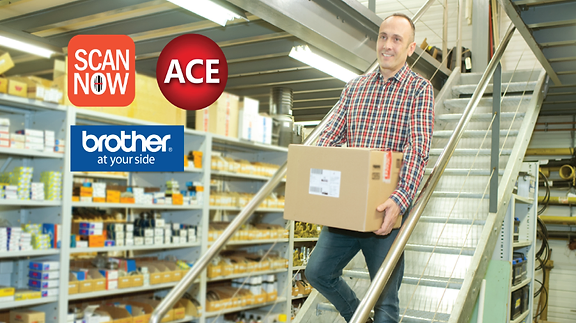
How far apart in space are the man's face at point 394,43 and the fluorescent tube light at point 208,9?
1648 millimetres

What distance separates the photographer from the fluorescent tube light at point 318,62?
14.0 feet

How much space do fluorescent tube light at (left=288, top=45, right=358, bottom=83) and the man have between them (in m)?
2.28

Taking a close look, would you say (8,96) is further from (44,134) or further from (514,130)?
(514,130)

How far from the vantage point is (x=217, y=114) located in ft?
16.0

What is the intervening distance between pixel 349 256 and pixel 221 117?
10.5ft

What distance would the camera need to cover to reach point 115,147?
145 inches

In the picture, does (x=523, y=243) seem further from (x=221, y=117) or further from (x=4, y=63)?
(x=4, y=63)

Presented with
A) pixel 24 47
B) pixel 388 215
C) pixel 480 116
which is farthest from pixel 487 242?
pixel 24 47

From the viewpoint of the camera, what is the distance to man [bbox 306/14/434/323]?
1.87m

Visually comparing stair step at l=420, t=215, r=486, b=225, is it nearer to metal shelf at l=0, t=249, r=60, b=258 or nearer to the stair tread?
the stair tread

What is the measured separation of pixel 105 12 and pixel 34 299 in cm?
214

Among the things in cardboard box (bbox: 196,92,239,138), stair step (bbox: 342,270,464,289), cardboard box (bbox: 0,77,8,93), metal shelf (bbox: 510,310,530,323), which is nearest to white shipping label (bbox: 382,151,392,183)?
stair step (bbox: 342,270,464,289)

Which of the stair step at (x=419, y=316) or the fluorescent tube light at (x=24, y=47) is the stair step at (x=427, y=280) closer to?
the stair step at (x=419, y=316)

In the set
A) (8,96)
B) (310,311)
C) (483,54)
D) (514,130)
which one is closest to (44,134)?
(8,96)
